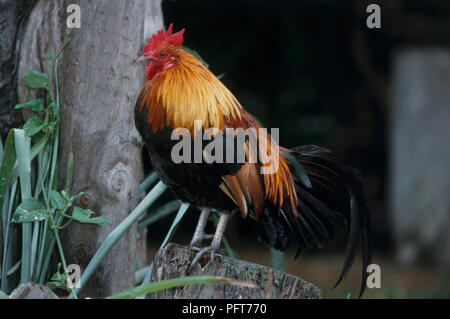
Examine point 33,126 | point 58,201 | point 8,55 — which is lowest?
point 58,201

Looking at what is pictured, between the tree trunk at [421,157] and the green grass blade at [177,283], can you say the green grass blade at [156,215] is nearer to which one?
the green grass blade at [177,283]

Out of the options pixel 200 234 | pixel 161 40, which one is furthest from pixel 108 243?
pixel 161 40

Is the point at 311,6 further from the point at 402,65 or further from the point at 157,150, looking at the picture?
the point at 157,150

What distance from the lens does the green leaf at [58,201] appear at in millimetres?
2510

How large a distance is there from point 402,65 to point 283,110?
5.47 feet

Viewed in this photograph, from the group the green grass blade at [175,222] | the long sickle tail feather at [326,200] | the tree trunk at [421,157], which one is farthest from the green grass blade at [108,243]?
the tree trunk at [421,157]

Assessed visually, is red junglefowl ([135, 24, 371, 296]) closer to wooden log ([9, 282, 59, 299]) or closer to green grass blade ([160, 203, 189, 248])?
green grass blade ([160, 203, 189, 248])

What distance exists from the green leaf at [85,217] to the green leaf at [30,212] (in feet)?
0.43

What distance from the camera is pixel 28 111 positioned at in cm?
287

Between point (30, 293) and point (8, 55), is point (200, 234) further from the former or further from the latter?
point (8, 55)

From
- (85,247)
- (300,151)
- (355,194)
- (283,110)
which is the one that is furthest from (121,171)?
(283,110)

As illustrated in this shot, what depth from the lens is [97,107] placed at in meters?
2.77

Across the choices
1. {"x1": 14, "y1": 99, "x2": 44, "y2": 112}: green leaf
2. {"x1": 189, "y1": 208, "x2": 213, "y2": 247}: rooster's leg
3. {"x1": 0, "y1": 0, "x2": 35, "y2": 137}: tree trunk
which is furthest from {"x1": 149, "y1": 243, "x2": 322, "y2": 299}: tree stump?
{"x1": 0, "y1": 0, "x2": 35, "y2": 137}: tree trunk

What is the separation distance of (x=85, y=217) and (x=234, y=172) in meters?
0.73
